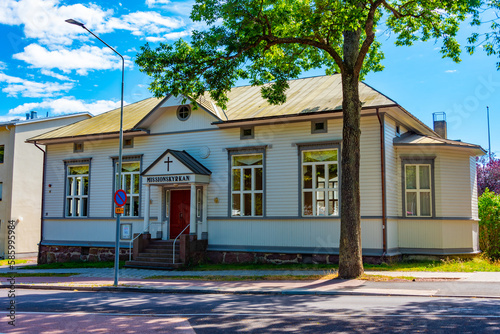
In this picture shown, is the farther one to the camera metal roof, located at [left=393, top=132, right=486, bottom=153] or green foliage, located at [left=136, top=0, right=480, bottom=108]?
metal roof, located at [left=393, top=132, right=486, bottom=153]

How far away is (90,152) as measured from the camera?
23.4m

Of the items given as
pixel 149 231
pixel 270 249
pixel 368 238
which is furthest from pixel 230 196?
pixel 368 238

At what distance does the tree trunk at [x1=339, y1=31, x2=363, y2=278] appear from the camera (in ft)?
45.9

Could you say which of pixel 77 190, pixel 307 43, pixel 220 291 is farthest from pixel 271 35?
pixel 77 190

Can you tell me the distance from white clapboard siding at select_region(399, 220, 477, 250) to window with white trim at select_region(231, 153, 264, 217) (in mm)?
5683

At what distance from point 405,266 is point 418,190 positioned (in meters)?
3.32

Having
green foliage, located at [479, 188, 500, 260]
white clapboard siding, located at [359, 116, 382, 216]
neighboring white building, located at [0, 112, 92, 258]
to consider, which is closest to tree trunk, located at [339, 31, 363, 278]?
white clapboard siding, located at [359, 116, 382, 216]

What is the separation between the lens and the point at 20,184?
30.5m

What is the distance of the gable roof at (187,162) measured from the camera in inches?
763

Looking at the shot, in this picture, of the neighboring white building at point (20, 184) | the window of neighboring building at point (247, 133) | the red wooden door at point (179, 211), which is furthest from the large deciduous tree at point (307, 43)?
the neighboring white building at point (20, 184)

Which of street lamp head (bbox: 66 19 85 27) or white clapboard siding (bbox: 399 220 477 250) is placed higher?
street lamp head (bbox: 66 19 85 27)

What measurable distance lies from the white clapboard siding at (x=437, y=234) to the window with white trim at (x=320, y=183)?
2883 mm

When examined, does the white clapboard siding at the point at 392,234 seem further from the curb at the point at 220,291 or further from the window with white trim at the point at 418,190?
the curb at the point at 220,291

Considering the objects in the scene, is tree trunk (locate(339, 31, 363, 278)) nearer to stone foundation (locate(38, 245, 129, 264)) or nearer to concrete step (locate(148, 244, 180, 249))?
concrete step (locate(148, 244, 180, 249))
